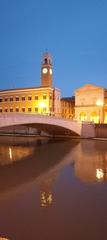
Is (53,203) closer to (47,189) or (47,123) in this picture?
(47,189)

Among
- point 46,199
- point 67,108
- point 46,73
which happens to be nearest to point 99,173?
point 46,199

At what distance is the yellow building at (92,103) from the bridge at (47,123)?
1188cm

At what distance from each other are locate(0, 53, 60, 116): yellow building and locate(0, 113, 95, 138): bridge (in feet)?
42.2

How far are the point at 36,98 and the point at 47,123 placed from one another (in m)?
28.6

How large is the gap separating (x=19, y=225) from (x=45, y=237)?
1.04 metres

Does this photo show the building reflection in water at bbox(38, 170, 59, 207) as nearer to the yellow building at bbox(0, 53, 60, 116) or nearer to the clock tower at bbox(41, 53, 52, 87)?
the yellow building at bbox(0, 53, 60, 116)

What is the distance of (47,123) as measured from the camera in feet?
108

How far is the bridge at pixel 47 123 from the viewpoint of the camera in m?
25.1

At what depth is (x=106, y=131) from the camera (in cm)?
4484

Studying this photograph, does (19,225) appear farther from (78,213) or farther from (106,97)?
(106,97)

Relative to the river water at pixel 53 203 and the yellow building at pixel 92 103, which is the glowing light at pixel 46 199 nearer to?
the river water at pixel 53 203

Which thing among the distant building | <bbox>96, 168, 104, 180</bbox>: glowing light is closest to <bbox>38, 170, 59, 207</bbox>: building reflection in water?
<bbox>96, 168, 104, 180</bbox>: glowing light

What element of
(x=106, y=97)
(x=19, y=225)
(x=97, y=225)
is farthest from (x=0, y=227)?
(x=106, y=97)

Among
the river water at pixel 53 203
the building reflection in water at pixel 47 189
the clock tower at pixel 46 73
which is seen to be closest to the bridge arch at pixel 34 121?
the river water at pixel 53 203
